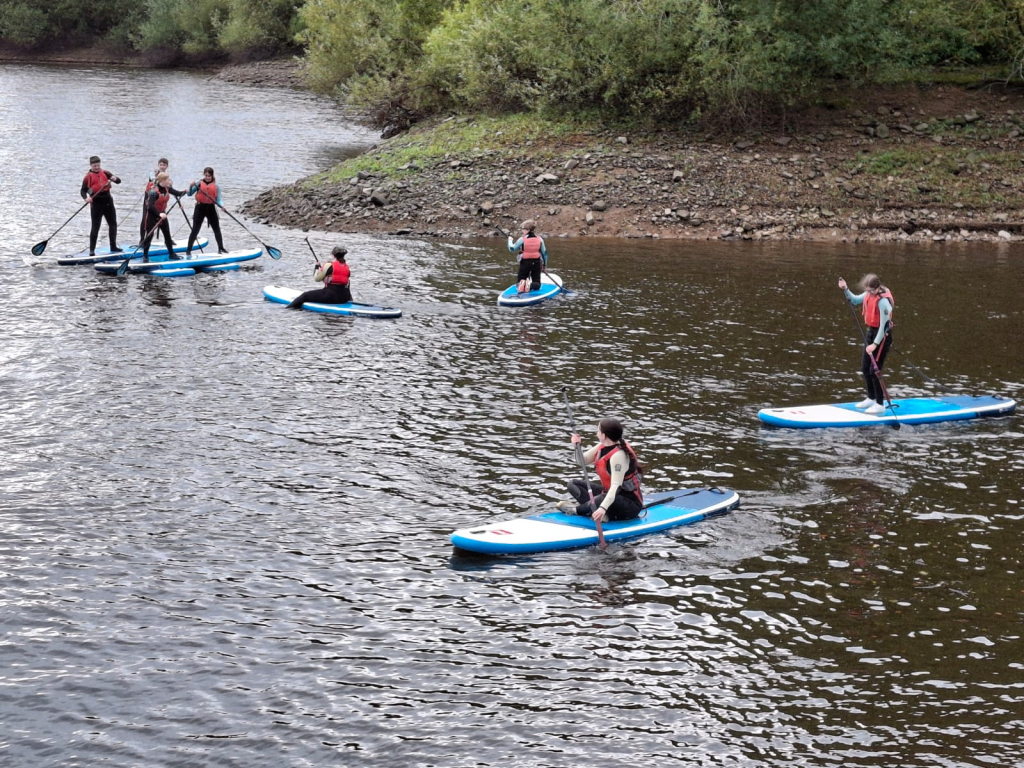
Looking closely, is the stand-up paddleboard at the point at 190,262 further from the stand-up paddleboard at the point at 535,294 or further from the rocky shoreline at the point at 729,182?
the stand-up paddleboard at the point at 535,294

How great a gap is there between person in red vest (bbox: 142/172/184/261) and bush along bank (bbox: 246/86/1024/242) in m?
6.90

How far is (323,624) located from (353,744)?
7.43 feet

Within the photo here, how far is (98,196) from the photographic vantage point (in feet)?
95.7

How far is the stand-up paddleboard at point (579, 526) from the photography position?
13883 mm

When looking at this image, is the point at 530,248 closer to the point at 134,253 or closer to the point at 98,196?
the point at 134,253

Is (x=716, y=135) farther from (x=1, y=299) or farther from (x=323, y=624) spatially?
(x=323, y=624)

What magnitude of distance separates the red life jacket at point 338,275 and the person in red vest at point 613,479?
12179mm

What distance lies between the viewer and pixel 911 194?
35.7 m

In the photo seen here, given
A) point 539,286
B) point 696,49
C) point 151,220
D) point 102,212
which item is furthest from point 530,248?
point 696,49

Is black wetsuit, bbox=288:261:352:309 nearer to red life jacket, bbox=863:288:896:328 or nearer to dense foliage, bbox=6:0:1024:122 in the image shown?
red life jacket, bbox=863:288:896:328

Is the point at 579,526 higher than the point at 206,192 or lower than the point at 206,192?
lower

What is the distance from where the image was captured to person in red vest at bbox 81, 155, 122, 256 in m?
28.9

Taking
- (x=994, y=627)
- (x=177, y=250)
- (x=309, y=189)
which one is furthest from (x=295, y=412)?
(x=309, y=189)

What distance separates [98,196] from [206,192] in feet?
9.17
